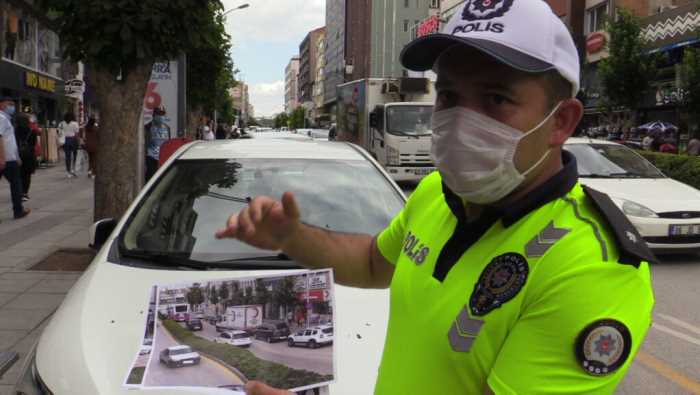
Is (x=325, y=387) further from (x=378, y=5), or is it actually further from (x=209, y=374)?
(x=378, y=5)

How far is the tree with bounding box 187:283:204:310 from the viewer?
2127mm

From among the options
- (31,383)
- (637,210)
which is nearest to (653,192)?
(637,210)

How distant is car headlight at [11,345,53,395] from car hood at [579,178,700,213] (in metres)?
7.51

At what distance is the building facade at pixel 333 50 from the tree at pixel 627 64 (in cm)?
7371

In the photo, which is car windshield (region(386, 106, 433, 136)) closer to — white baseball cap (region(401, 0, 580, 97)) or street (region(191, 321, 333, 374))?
street (region(191, 321, 333, 374))

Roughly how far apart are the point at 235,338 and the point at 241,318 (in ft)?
0.28

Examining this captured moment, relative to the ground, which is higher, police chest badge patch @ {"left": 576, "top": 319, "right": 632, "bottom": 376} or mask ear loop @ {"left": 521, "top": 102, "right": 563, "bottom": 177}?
mask ear loop @ {"left": 521, "top": 102, "right": 563, "bottom": 177}

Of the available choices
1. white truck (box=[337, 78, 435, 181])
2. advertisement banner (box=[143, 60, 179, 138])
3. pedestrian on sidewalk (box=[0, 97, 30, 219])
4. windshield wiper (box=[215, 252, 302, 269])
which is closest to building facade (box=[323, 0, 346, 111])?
white truck (box=[337, 78, 435, 181])

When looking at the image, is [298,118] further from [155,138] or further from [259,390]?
[259,390]

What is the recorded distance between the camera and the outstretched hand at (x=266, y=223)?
1.69m

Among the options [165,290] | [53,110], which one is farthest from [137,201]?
[53,110]

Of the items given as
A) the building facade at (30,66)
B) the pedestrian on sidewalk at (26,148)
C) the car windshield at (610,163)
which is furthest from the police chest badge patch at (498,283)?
the building facade at (30,66)

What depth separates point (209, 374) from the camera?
1953mm

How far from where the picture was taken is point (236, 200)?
13.2 feet
